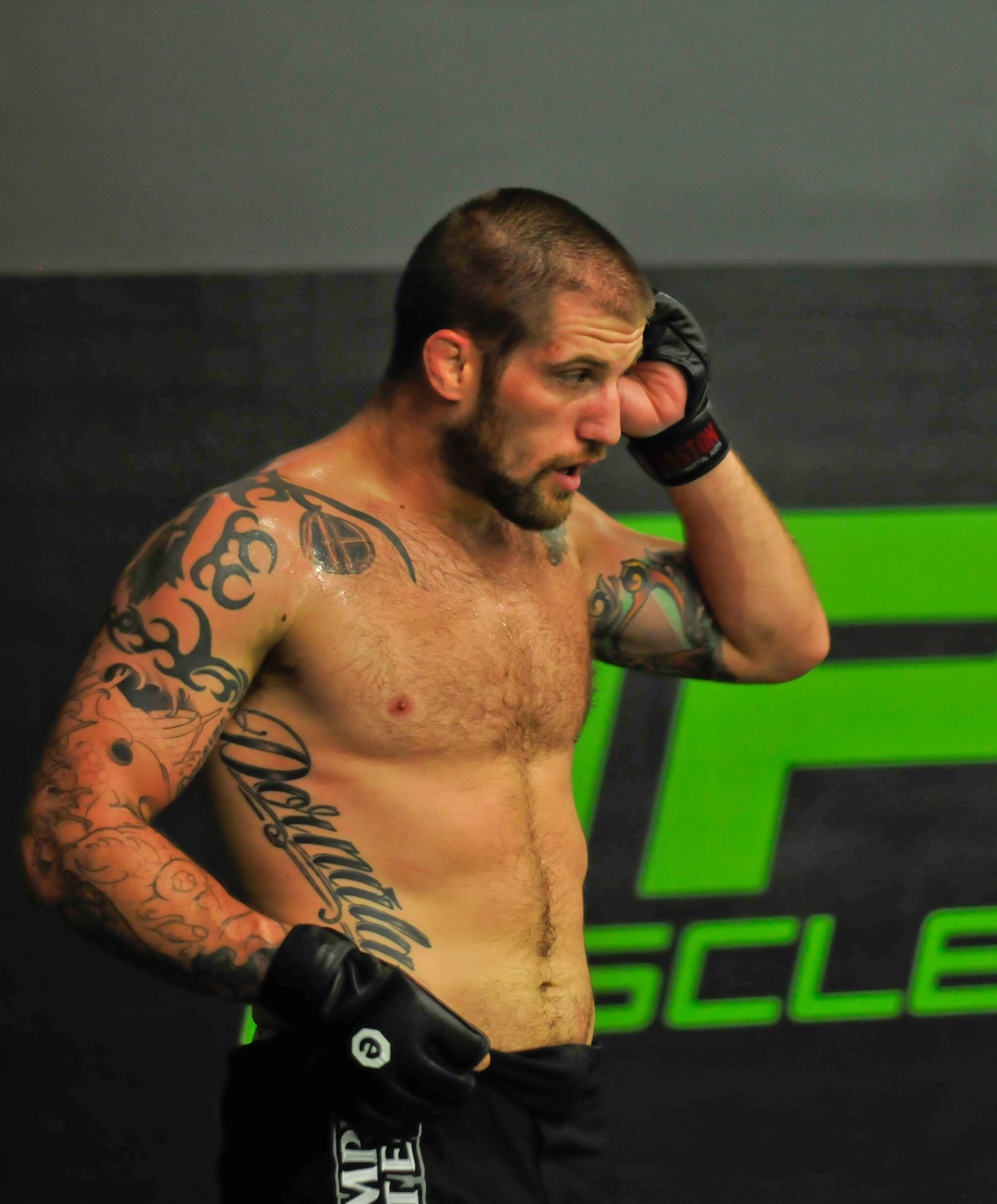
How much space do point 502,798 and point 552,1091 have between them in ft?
0.90

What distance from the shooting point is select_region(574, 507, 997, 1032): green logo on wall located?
1905 millimetres

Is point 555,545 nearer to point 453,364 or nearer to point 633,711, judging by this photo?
point 453,364

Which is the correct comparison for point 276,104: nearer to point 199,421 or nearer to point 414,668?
point 199,421

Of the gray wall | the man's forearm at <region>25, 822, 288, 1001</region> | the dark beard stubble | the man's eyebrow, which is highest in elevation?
the gray wall

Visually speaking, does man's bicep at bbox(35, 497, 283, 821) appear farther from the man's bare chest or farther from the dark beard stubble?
the dark beard stubble

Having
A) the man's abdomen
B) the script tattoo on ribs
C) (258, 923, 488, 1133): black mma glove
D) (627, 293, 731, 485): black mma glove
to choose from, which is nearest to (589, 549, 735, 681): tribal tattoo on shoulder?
(627, 293, 731, 485): black mma glove

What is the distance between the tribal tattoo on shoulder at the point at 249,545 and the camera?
106cm

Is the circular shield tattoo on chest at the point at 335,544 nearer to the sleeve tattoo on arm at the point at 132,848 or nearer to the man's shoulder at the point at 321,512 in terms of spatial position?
the man's shoulder at the point at 321,512

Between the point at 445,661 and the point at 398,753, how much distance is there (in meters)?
0.09

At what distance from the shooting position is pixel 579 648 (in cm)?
131

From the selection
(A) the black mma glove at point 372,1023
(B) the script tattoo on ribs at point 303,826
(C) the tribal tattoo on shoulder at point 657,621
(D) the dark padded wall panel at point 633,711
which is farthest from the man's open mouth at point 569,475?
(D) the dark padded wall panel at point 633,711

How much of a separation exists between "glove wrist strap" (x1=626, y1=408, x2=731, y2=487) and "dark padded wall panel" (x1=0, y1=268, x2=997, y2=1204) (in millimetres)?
473

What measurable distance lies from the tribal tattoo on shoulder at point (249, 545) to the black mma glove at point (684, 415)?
329 mm

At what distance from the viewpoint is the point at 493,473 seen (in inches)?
46.9
